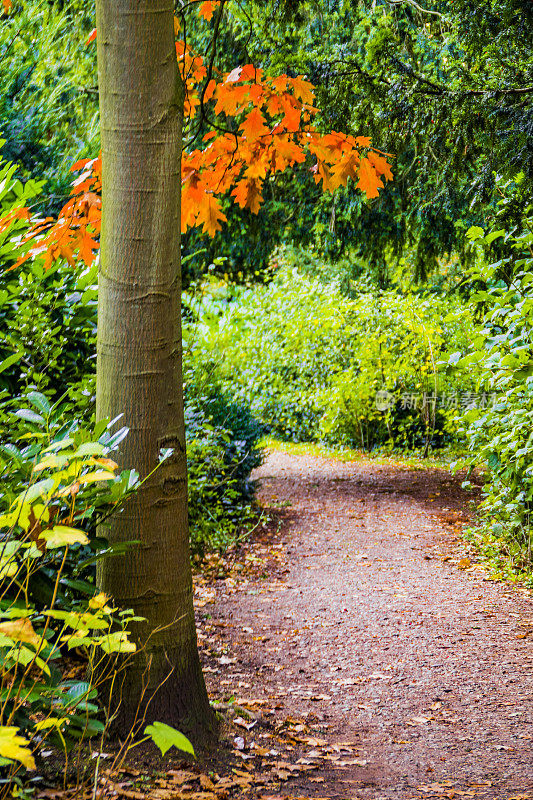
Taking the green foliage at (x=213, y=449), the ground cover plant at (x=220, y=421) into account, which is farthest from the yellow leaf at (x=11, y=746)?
the green foliage at (x=213, y=449)

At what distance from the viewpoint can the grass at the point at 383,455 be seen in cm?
1091

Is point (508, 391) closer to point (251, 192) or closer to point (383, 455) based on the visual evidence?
point (251, 192)

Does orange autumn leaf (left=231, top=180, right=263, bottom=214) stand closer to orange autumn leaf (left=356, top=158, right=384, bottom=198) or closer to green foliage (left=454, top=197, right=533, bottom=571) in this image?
orange autumn leaf (left=356, top=158, right=384, bottom=198)

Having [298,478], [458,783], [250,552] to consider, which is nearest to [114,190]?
[458,783]

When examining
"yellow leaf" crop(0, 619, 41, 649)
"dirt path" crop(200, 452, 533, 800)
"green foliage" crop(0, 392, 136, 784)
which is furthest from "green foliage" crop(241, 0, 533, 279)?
"yellow leaf" crop(0, 619, 41, 649)

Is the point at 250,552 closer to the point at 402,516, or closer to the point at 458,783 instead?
the point at 402,516

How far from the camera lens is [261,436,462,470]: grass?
35.8 ft

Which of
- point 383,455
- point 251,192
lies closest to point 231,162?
point 251,192

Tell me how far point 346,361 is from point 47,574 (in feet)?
35.1

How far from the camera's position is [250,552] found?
20.5ft

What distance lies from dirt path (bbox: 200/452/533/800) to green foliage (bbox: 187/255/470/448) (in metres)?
4.56

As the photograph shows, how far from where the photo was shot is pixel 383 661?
12.7 ft

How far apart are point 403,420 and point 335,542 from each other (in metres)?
5.76

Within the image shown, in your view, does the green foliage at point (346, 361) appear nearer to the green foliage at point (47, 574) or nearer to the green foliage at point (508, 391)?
the green foliage at point (508, 391)
